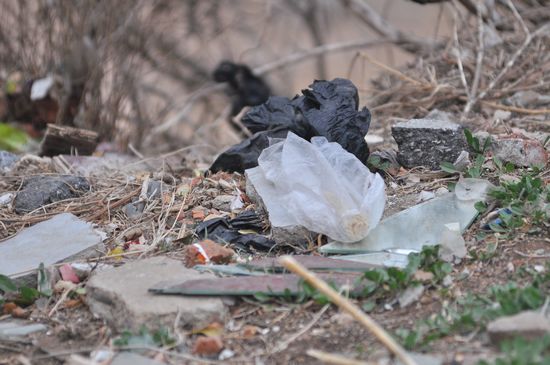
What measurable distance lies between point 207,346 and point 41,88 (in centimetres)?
360

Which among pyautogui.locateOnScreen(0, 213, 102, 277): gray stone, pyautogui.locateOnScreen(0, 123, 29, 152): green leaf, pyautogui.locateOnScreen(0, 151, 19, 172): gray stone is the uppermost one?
pyautogui.locateOnScreen(0, 213, 102, 277): gray stone

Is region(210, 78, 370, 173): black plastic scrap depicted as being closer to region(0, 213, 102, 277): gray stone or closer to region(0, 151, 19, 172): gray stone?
region(0, 213, 102, 277): gray stone

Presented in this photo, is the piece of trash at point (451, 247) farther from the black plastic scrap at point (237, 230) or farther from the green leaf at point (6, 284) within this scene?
the green leaf at point (6, 284)

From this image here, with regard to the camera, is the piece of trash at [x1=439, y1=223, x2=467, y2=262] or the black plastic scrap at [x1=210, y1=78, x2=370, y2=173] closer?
the piece of trash at [x1=439, y1=223, x2=467, y2=262]

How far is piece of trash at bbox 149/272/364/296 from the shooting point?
8.00ft

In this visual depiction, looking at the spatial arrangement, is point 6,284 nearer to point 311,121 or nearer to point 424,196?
point 311,121

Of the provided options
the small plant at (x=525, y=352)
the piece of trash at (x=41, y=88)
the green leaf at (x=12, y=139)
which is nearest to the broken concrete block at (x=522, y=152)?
the small plant at (x=525, y=352)

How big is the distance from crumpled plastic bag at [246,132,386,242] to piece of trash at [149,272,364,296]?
0.25m

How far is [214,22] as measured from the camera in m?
7.34

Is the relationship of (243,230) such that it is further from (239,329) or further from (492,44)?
(492,44)

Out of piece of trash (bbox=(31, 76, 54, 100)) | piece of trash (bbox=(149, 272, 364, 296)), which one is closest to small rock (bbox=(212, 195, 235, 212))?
piece of trash (bbox=(149, 272, 364, 296))

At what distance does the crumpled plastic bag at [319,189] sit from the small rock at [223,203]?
19 centimetres

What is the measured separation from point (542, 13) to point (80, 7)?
131 inches

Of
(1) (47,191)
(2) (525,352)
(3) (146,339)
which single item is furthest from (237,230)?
(2) (525,352)
